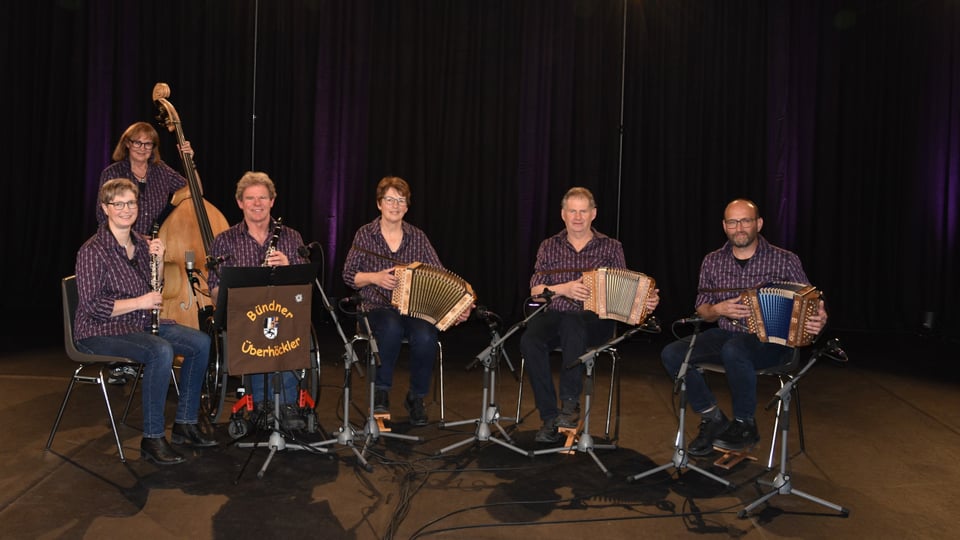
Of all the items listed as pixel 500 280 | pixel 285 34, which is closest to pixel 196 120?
pixel 285 34

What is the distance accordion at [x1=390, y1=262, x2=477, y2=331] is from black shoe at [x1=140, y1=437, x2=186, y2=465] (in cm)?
136

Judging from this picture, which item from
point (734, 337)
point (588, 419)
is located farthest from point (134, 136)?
point (734, 337)

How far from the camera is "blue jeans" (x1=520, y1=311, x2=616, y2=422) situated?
468 cm

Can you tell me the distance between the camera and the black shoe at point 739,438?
4.25m

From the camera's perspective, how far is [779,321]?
4.04 m

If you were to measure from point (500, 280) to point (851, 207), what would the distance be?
3.69 m

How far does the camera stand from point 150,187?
562cm

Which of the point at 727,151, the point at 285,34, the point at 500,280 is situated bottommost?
the point at 500,280

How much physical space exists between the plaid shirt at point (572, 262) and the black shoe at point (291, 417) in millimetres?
1501

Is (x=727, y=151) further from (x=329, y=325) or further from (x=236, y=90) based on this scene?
(x=236, y=90)

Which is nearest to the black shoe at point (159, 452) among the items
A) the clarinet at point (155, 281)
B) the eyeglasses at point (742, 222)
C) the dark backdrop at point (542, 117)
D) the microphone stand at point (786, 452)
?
the clarinet at point (155, 281)

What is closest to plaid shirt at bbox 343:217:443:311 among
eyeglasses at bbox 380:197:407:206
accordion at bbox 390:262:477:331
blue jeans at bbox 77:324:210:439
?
eyeglasses at bbox 380:197:407:206

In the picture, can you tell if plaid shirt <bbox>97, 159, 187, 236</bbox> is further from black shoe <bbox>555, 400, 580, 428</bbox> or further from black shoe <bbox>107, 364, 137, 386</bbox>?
black shoe <bbox>555, 400, 580, 428</bbox>

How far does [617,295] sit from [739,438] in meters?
0.95
